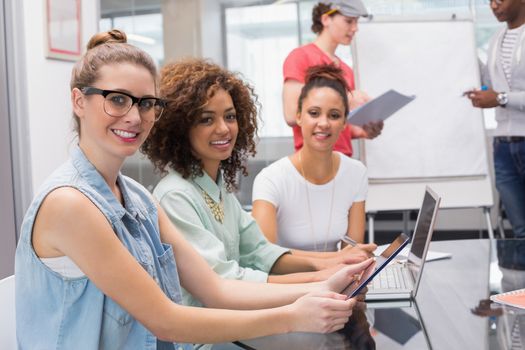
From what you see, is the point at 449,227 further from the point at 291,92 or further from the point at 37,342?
the point at 37,342

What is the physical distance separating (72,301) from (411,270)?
0.90 meters

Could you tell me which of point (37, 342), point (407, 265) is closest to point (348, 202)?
point (407, 265)

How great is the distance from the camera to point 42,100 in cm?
296

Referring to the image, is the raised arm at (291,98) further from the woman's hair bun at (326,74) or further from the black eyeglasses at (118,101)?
the black eyeglasses at (118,101)

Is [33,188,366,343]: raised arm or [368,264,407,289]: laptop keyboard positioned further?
[368,264,407,289]: laptop keyboard

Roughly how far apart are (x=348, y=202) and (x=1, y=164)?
4.99 ft

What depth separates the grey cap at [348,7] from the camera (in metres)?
3.21

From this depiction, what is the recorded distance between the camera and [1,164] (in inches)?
111

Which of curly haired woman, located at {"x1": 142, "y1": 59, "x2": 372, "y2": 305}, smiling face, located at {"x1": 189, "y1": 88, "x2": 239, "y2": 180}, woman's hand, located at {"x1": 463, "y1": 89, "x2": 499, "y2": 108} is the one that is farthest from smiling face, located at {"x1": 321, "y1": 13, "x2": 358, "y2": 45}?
smiling face, located at {"x1": 189, "y1": 88, "x2": 239, "y2": 180}

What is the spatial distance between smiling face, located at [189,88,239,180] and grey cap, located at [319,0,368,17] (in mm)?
1644

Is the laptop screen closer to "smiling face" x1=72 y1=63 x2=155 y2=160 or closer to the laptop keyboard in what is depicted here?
the laptop keyboard

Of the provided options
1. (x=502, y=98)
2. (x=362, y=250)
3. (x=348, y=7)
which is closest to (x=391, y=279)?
(x=362, y=250)

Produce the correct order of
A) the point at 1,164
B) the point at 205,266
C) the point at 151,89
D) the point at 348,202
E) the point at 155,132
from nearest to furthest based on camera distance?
the point at 151,89, the point at 205,266, the point at 155,132, the point at 348,202, the point at 1,164

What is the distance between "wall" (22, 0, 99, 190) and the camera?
2.89 m
